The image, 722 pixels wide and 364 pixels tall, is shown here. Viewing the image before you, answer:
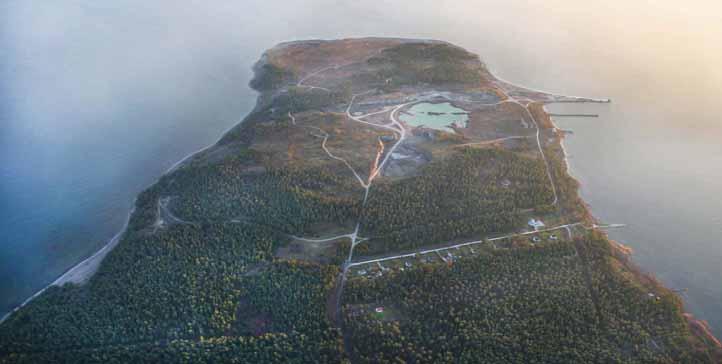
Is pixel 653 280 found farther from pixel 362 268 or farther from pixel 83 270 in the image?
pixel 83 270

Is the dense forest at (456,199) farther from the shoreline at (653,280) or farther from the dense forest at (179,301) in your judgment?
the dense forest at (179,301)

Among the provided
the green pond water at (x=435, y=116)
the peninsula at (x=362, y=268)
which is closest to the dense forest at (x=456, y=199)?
the peninsula at (x=362, y=268)

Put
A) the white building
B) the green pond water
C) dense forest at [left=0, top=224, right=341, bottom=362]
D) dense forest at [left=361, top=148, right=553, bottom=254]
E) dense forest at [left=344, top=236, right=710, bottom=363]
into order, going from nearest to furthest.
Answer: dense forest at [left=344, top=236, right=710, bottom=363] → dense forest at [left=0, top=224, right=341, bottom=362] → dense forest at [left=361, top=148, right=553, bottom=254] → the white building → the green pond water

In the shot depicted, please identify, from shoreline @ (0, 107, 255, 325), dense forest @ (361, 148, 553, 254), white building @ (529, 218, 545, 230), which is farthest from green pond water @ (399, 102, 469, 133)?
shoreline @ (0, 107, 255, 325)

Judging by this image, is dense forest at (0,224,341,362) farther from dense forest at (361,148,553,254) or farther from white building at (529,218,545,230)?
white building at (529,218,545,230)

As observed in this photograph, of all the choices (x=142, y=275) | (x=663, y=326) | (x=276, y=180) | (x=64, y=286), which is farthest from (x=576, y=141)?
(x=64, y=286)

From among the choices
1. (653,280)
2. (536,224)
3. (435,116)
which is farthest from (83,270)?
(653,280)

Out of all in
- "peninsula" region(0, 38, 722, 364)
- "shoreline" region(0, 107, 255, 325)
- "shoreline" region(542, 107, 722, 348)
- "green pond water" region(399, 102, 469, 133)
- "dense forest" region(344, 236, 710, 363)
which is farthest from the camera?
"green pond water" region(399, 102, 469, 133)

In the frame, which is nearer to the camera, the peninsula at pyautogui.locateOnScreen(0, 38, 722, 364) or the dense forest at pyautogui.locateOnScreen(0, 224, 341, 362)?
the peninsula at pyautogui.locateOnScreen(0, 38, 722, 364)
